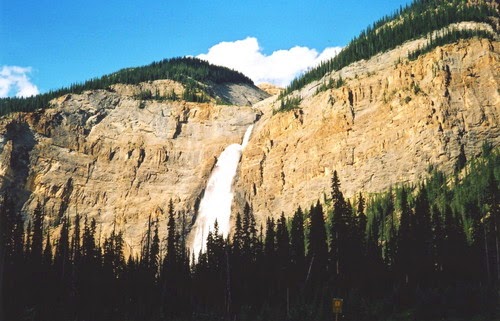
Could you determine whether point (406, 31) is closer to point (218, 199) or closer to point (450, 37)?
point (450, 37)

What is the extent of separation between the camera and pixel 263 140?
140875mm

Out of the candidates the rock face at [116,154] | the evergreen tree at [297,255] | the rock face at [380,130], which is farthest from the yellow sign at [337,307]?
the rock face at [116,154]

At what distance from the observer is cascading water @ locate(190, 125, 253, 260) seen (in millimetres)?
126438

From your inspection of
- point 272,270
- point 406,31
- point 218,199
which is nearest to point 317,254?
point 272,270

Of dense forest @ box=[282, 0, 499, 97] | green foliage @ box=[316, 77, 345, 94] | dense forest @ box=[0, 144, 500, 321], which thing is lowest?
dense forest @ box=[0, 144, 500, 321]

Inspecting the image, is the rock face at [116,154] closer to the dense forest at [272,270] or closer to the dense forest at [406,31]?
the dense forest at [406,31]

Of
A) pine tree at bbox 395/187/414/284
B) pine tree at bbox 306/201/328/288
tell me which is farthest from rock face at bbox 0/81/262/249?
pine tree at bbox 395/187/414/284

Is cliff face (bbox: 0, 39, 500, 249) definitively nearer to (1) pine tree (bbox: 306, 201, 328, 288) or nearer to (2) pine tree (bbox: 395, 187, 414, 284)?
(2) pine tree (bbox: 395, 187, 414, 284)

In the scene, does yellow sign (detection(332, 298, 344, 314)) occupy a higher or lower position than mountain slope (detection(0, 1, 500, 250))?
lower

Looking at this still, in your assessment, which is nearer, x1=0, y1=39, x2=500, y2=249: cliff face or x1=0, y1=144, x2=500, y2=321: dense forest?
x1=0, y1=144, x2=500, y2=321: dense forest

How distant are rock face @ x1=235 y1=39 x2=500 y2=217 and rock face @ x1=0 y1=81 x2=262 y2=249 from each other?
13.6 m

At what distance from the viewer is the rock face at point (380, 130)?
110312 millimetres

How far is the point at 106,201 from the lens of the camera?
451 ft

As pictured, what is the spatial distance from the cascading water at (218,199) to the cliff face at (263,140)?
6.34 feet
